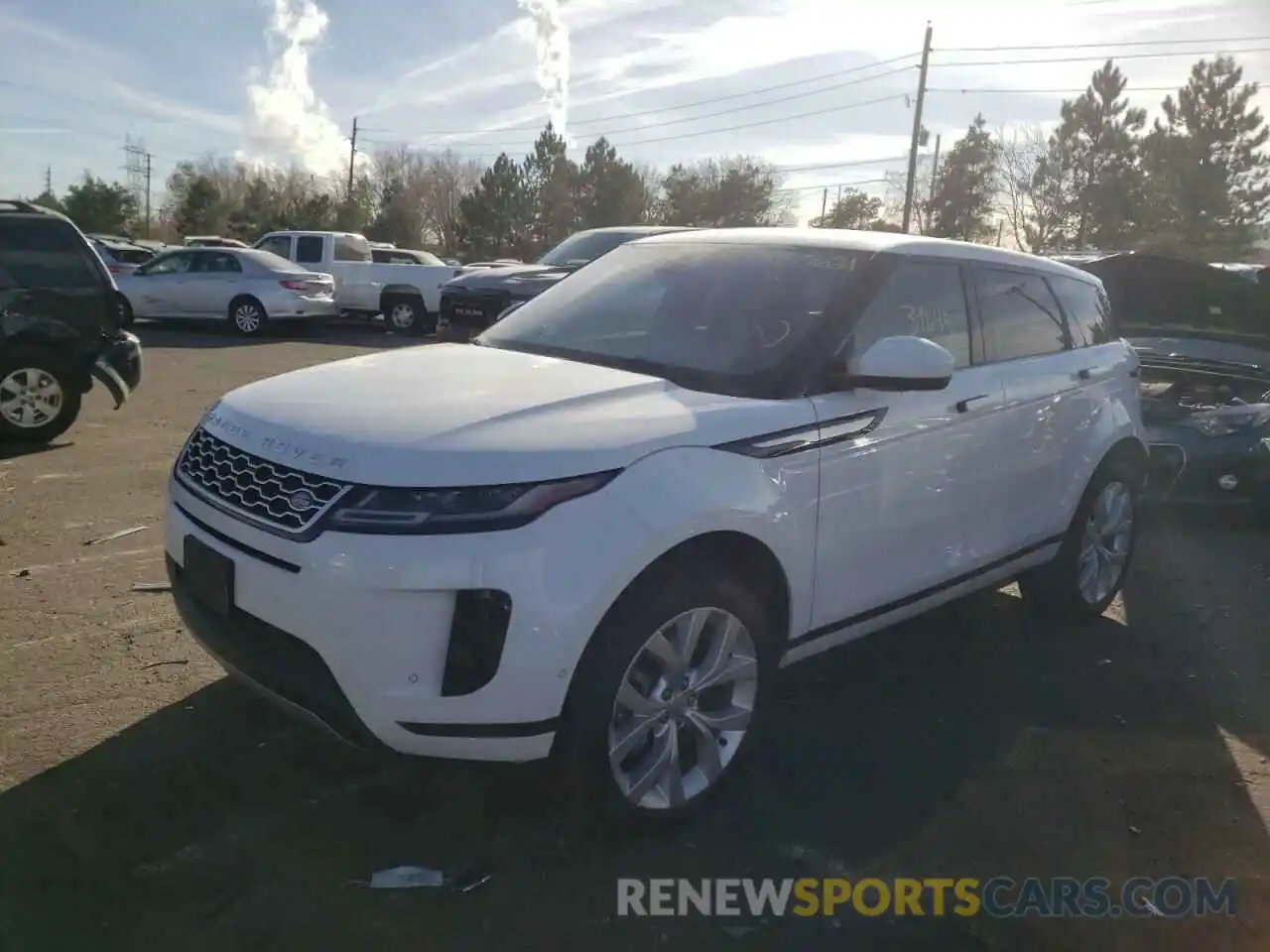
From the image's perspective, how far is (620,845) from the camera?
3.19m

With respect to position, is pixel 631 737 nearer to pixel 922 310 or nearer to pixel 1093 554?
pixel 922 310

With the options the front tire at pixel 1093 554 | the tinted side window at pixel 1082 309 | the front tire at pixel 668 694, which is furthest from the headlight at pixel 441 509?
the tinted side window at pixel 1082 309

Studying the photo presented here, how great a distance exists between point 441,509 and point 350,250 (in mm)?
20657

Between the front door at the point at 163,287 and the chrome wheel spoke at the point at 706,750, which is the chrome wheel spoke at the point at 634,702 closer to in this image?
the chrome wheel spoke at the point at 706,750

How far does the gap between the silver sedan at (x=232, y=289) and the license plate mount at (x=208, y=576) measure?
16.6 metres

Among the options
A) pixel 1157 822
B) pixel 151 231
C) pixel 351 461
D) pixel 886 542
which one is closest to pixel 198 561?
pixel 351 461

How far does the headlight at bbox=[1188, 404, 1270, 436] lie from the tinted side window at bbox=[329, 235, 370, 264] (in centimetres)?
1785

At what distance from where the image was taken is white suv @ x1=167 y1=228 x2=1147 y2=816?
2.77 metres

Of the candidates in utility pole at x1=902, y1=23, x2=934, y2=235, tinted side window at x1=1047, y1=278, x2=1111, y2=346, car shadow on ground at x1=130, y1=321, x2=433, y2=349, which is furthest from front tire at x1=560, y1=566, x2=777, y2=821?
utility pole at x1=902, y1=23, x2=934, y2=235

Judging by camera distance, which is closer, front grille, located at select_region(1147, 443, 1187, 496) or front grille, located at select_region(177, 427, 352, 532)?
front grille, located at select_region(177, 427, 352, 532)

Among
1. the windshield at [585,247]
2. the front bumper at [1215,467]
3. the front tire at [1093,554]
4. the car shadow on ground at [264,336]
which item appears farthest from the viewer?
the car shadow on ground at [264,336]

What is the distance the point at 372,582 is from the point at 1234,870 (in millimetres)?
2731

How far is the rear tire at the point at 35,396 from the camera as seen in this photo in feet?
27.0

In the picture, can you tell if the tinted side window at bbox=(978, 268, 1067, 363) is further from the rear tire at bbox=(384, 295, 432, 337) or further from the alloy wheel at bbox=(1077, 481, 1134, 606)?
the rear tire at bbox=(384, 295, 432, 337)
